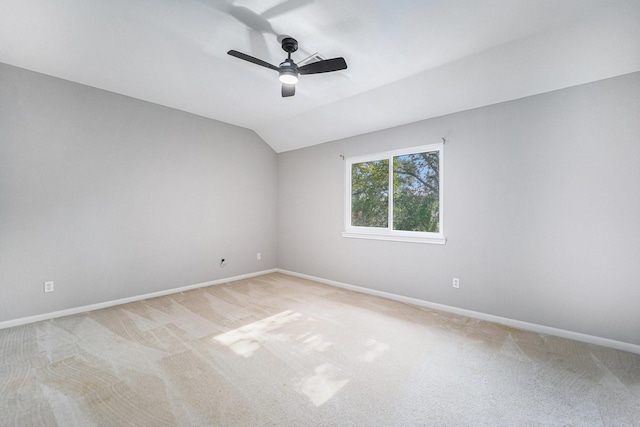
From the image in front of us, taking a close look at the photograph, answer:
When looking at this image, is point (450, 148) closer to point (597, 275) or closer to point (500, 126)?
point (500, 126)

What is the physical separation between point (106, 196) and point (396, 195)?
153 inches

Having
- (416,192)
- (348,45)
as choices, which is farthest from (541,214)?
(348,45)

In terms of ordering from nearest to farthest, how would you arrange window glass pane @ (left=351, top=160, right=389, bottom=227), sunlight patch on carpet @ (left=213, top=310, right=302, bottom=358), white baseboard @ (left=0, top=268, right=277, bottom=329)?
sunlight patch on carpet @ (left=213, top=310, right=302, bottom=358) → white baseboard @ (left=0, top=268, right=277, bottom=329) → window glass pane @ (left=351, top=160, right=389, bottom=227)

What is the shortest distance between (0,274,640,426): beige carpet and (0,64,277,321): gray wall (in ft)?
1.86

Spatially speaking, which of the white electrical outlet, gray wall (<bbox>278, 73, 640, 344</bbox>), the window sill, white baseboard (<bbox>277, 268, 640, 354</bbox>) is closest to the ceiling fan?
gray wall (<bbox>278, 73, 640, 344</bbox>)

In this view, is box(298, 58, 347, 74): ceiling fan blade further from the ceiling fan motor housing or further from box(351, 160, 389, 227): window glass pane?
box(351, 160, 389, 227): window glass pane

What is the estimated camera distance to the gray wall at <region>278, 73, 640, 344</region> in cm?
247

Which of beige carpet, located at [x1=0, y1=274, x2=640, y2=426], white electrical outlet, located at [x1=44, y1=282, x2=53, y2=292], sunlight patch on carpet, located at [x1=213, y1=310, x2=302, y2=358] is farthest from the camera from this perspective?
white electrical outlet, located at [x1=44, y1=282, x2=53, y2=292]

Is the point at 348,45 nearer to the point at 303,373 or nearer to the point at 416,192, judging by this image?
the point at 416,192

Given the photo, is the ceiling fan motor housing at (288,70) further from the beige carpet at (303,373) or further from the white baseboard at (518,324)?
the white baseboard at (518,324)

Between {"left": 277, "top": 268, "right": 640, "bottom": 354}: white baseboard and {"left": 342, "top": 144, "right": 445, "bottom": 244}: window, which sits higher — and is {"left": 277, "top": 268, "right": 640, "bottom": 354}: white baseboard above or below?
below

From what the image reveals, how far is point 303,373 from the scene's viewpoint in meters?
2.11

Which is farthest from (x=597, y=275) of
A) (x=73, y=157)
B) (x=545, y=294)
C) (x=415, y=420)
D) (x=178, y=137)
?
(x=73, y=157)

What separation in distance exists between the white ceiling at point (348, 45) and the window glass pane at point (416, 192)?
1.96 feet
